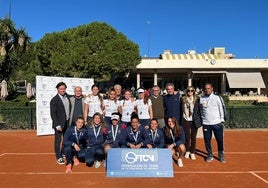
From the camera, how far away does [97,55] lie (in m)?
32.2

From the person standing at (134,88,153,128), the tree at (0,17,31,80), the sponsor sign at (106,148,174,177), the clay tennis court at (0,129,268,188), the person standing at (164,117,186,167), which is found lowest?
the clay tennis court at (0,129,268,188)

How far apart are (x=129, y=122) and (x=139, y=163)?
1.79 m

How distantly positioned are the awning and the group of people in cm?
2941

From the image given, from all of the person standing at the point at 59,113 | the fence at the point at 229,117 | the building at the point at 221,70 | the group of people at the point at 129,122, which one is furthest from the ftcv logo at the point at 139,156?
the building at the point at 221,70

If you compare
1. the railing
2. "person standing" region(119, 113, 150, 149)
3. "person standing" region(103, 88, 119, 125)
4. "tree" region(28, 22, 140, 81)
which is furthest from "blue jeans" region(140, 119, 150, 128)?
"tree" region(28, 22, 140, 81)

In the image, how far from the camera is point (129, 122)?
870 cm

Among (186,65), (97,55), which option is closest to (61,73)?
(97,55)

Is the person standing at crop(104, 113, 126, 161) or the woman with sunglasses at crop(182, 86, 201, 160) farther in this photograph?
the woman with sunglasses at crop(182, 86, 201, 160)

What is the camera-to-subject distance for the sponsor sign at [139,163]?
6.99m

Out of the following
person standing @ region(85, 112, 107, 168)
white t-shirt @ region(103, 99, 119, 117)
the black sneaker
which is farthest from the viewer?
white t-shirt @ region(103, 99, 119, 117)

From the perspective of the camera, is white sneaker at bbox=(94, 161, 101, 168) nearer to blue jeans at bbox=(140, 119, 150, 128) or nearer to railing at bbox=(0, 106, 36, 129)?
blue jeans at bbox=(140, 119, 150, 128)

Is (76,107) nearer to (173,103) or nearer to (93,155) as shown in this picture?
(93,155)

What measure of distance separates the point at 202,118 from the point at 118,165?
260 cm

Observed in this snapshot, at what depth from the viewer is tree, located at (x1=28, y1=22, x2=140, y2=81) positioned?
32.1m
